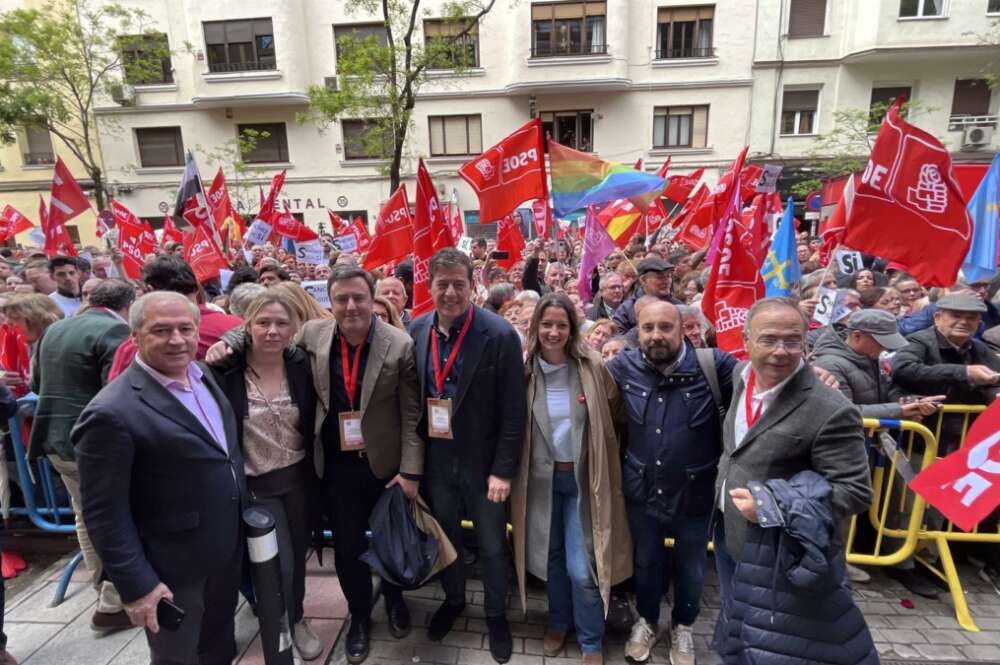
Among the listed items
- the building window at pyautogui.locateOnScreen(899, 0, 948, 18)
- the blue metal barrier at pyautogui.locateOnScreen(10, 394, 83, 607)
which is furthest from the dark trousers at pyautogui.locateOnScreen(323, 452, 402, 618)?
the building window at pyautogui.locateOnScreen(899, 0, 948, 18)

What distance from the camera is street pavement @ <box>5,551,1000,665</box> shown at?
2.99 metres

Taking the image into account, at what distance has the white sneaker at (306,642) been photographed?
9.88ft

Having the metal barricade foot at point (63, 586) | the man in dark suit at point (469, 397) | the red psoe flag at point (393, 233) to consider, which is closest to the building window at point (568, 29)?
the red psoe flag at point (393, 233)

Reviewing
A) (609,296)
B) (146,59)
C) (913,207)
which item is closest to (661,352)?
(913,207)

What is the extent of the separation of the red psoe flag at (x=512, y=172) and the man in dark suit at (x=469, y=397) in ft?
8.14

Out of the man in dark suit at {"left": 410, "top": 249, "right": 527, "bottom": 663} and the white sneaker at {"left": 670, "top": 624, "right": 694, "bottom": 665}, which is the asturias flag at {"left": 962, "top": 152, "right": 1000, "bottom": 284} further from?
the man in dark suit at {"left": 410, "top": 249, "right": 527, "bottom": 663}

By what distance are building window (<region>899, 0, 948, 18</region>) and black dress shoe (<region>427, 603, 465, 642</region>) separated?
25.4 m

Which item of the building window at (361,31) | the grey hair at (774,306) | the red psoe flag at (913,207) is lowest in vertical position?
the grey hair at (774,306)

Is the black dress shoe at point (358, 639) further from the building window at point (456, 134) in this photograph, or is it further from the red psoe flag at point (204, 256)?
the building window at point (456, 134)

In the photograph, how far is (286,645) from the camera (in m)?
2.66

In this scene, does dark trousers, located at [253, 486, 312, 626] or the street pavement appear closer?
dark trousers, located at [253, 486, 312, 626]

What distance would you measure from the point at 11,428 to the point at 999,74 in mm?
27384

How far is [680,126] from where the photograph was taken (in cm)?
2147

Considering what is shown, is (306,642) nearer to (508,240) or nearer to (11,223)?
(508,240)
